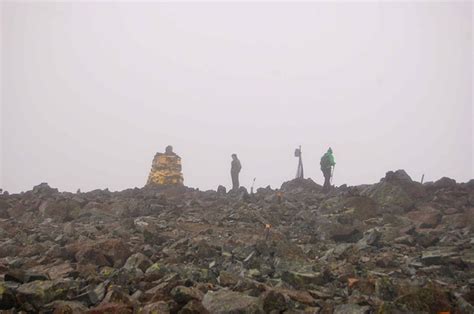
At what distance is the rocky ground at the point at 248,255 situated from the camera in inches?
258

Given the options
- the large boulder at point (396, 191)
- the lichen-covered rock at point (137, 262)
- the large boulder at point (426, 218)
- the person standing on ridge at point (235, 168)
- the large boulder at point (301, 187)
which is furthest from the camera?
the person standing on ridge at point (235, 168)

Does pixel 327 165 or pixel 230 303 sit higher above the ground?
pixel 327 165

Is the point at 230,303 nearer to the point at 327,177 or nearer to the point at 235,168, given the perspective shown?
the point at 327,177

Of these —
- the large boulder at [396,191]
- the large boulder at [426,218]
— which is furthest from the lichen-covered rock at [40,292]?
the large boulder at [396,191]

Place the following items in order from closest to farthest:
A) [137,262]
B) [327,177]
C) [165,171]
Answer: [137,262]
[327,177]
[165,171]

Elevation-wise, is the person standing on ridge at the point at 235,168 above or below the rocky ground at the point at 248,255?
above

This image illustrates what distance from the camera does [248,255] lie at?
10242 mm

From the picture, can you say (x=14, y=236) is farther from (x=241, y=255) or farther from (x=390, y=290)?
(x=390, y=290)

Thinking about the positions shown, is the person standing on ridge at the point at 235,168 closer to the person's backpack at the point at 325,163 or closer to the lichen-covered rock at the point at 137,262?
the person's backpack at the point at 325,163

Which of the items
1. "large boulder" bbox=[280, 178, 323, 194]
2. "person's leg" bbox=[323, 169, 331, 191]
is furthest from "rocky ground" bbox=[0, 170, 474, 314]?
"large boulder" bbox=[280, 178, 323, 194]

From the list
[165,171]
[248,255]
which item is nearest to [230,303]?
[248,255]

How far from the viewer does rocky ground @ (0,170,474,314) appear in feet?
21.5

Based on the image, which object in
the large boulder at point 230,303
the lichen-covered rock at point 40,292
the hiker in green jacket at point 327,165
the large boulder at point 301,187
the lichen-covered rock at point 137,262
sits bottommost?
the large boulder at point 230,303

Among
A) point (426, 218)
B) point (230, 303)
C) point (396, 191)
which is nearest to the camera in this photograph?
point (230, 303)
